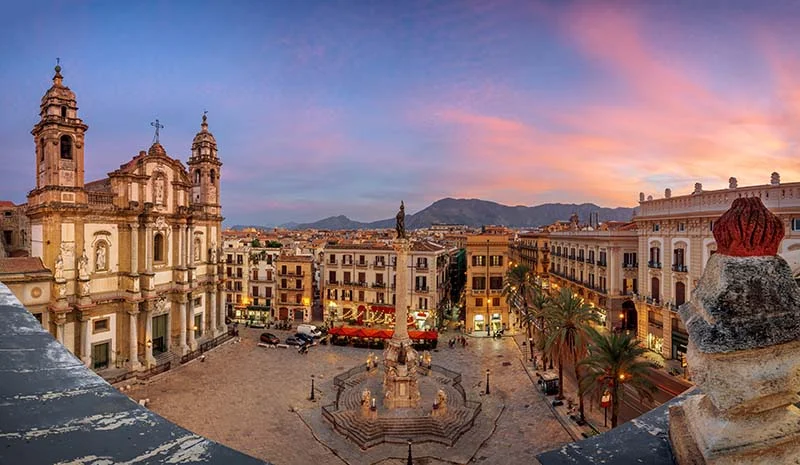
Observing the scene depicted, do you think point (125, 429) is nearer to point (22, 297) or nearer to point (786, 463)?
point (786, 463)

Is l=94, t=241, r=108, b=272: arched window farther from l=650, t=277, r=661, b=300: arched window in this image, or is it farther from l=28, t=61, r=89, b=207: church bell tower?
l=650, t=277, r=661, b=300: arched window

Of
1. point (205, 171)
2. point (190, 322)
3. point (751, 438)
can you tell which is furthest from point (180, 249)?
point (751, 438)

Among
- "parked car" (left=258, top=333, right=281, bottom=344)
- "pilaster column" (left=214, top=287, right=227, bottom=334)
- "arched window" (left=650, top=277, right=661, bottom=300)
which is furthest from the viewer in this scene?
"pilaster column" (left=214, top=287, right=227, bottom=334)

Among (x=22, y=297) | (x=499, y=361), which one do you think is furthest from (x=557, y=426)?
(x=22, y=297)

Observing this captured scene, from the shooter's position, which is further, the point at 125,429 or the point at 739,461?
the point at 125,429

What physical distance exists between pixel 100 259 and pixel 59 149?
8.79m

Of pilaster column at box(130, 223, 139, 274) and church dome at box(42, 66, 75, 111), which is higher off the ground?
church dome at box(42, 66, 75, 111)

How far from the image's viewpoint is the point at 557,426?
79.3 feet

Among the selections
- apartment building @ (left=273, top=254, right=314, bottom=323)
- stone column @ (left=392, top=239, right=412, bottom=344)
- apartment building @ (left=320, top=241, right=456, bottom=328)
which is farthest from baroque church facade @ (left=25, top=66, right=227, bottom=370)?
stone column @ (left=392, top=239, right=412, bottom=344)

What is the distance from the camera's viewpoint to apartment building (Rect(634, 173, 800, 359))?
2584 cm

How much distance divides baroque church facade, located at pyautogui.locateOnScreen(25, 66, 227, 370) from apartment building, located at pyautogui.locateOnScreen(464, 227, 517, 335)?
93.6ft

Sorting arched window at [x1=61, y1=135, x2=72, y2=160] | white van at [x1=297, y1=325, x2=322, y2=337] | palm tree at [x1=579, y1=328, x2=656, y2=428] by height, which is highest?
arched window at [x1=61, y1=135, x2=72, y2=160]

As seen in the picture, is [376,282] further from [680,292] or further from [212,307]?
[680,292]

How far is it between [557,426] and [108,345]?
110ft
